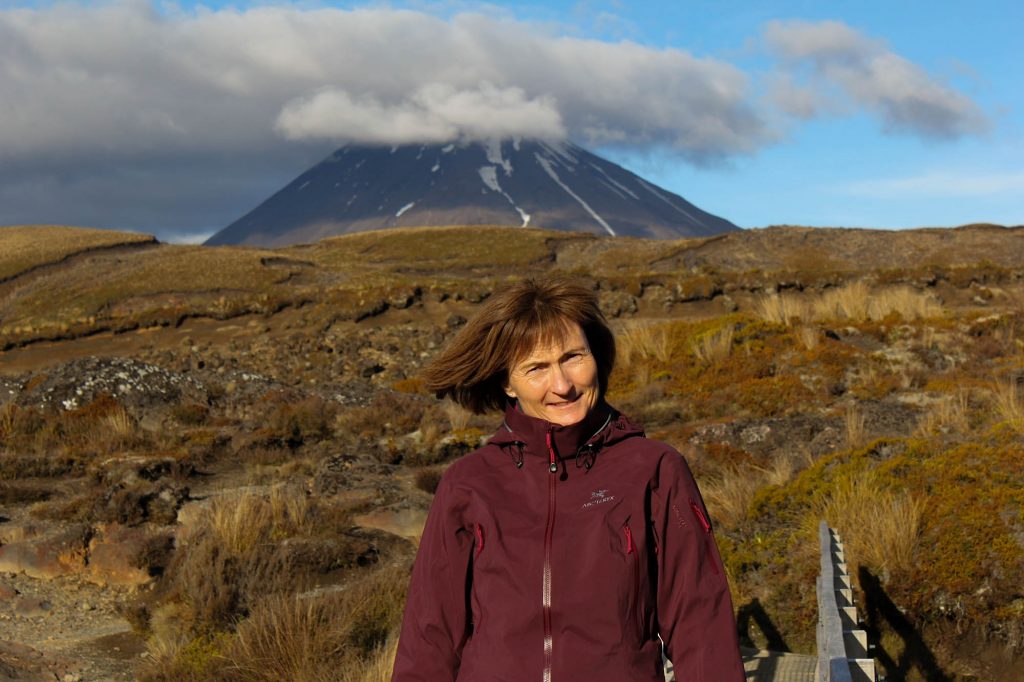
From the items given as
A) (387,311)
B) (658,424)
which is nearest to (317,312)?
(387,311)

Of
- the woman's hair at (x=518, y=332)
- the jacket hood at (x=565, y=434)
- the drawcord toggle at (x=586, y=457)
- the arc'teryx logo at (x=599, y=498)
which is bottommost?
the arc'teryx logo at (x=599, y=498)

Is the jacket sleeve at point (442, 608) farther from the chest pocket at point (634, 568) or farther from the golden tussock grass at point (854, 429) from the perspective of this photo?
the golden tussock grass at point (854, 429)

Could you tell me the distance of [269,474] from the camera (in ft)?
33.2

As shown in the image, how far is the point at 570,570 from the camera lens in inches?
85.4

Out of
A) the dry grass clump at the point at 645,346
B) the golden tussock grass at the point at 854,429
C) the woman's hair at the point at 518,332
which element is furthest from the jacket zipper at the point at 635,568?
the dry grass clump at the point at 645,346

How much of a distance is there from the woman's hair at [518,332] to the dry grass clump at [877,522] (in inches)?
142

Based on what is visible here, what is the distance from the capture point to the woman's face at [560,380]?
2.43m

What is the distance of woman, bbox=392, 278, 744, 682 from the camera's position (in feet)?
6.98

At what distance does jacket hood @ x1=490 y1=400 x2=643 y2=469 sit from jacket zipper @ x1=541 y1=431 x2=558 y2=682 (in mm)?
23

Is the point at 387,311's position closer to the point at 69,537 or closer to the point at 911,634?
the point at 69,537

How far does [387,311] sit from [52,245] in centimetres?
5633

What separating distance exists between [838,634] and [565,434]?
1.42m

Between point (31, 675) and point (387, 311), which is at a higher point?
point (387, 311)

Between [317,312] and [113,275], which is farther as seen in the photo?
[113,275]
